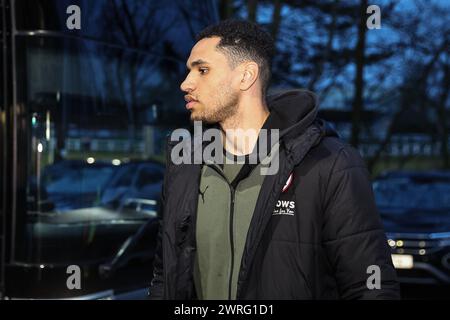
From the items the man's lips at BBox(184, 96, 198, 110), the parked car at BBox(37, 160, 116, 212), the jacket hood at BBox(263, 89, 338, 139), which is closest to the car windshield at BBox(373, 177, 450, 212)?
the parked car at BBox(37, 160, 116, 212)

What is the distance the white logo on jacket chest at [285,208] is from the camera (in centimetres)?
218

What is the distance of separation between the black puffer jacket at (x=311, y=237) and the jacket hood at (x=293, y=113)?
4 cm

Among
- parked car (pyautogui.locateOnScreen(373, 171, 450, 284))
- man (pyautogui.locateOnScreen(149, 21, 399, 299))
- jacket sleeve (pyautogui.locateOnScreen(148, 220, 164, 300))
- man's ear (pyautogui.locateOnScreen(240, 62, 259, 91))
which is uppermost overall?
man's ear (pyautogui.locateOnScreen(240, 62, 259, 91))

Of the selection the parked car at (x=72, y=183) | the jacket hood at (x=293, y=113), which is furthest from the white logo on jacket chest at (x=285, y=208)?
the parked car at (x=72, y=183)

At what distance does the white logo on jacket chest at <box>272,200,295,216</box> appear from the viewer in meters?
2.18

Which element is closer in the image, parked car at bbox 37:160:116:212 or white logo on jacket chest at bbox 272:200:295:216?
white logo on jacket chest at bbox 272:200:295:216

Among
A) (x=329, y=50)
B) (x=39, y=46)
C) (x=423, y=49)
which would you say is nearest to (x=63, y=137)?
(x=39, y=46)

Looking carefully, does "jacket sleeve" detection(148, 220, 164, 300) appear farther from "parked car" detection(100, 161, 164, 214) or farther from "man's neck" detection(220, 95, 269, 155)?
"parked car" detection(100, 161, 164, 214)

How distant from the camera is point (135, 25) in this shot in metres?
5.09

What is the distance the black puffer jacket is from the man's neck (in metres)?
0.16

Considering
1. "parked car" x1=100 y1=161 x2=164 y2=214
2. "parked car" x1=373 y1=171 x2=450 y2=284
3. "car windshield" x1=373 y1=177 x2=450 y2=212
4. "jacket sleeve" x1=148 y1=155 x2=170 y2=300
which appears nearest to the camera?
"jacket sleeve" x1=148 y1=155 x2=170 y2=300

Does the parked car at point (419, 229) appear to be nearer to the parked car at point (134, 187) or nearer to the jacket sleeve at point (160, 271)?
the parked car at point (134, 187)

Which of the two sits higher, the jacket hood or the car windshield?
the jacket hood
